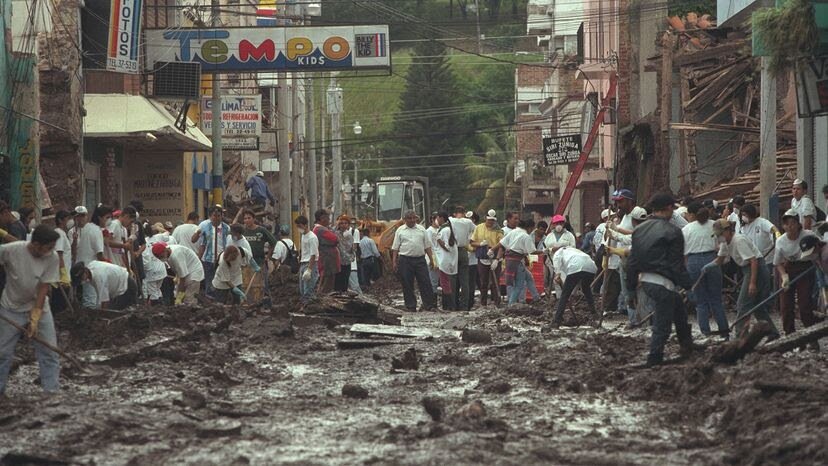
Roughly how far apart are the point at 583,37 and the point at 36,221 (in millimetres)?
39748

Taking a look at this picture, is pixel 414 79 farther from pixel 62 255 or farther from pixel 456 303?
pixel 62 255

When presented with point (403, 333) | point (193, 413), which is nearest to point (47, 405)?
point (193, 413)

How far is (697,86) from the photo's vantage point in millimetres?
31469

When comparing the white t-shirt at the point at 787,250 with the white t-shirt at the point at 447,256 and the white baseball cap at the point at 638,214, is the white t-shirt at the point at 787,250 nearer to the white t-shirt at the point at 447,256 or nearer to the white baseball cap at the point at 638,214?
the white baseball cap at the point at 638,214

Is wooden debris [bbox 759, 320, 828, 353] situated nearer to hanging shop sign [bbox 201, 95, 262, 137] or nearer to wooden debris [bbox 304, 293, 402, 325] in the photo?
wooden debris [bbox 304, 293, 402, 325]

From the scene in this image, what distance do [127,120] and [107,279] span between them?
13.6 meters

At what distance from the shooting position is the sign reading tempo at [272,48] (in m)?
34.4

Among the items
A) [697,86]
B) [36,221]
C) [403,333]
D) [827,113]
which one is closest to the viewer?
[403,333]

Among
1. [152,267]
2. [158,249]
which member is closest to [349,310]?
[158,249]

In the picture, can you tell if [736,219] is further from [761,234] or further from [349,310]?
[349,310]

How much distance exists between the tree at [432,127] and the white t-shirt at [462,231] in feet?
252

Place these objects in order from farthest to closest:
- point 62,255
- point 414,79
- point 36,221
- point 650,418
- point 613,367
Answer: point 414,79 → point 36,221 → point 62,255 → point 613,367 → point 650,418

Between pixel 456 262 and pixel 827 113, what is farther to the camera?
pixel 456 262

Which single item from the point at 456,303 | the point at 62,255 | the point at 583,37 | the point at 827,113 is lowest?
the point at 456,303
